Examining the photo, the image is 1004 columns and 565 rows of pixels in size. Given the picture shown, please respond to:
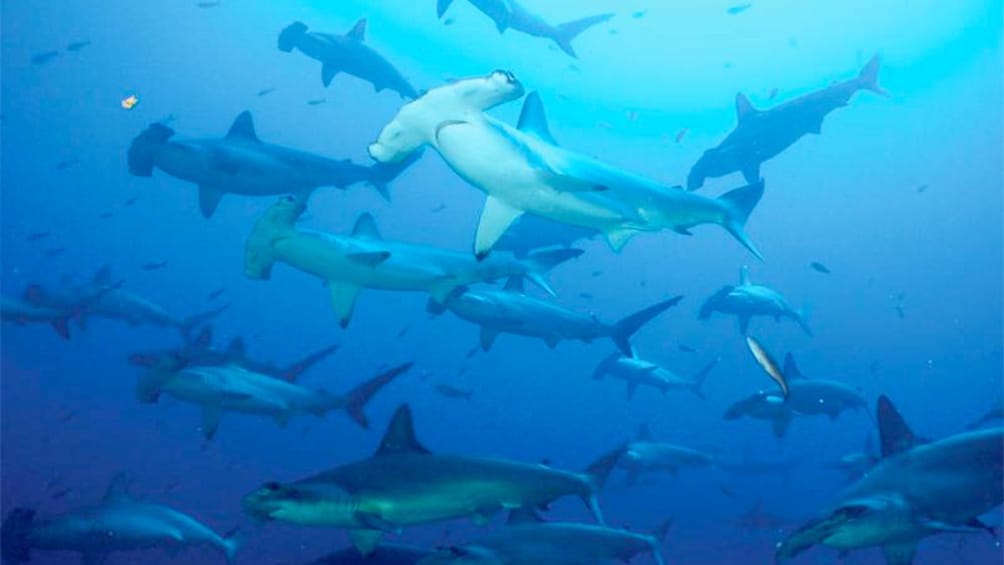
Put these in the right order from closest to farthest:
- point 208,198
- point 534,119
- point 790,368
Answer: point 534,119, point 208,198, point 790,368

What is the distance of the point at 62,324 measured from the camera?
1009 cm

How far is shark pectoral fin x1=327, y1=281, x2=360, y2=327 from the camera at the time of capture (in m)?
6.44

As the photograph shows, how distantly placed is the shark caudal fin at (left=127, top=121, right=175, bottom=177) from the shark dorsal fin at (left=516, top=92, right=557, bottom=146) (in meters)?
4.06

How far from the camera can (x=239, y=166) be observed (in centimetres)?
725

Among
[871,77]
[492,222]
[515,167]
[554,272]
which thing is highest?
[515,167]

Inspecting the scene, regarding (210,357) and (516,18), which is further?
(516,18)

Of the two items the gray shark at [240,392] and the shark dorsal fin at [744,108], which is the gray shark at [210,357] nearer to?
the gray shark at [240,392]

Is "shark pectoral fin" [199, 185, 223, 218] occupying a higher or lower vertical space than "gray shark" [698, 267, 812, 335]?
higher

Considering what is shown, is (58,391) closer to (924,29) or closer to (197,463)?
(197,463)

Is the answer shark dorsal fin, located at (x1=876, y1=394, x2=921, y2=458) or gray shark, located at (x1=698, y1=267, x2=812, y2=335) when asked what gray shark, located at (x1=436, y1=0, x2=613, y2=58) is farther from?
shark dorsal fin, located at (x1=876, y1=394, x2=921, y2=458)

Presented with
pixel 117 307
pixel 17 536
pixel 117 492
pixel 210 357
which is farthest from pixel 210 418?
pixel 117 307

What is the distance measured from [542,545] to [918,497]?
7.49 feet

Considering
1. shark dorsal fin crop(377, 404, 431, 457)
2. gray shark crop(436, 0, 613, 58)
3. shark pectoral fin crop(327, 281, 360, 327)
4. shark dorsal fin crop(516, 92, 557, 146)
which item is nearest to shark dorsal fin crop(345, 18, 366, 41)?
gray shark crop(436, 0, 613, 58)

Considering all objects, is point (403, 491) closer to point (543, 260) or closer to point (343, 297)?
point (343, 297)
